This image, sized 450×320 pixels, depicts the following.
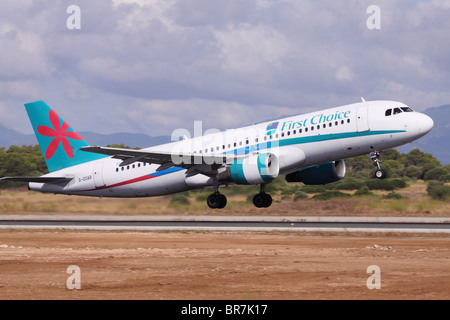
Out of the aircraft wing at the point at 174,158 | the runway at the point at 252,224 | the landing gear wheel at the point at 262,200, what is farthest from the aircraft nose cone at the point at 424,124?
the landing gear wheel at the point at 262,200

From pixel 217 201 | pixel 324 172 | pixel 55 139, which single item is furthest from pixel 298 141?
pixel 55 139

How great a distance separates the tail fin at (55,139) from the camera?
40094 mm

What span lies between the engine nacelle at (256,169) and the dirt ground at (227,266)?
6300 mm

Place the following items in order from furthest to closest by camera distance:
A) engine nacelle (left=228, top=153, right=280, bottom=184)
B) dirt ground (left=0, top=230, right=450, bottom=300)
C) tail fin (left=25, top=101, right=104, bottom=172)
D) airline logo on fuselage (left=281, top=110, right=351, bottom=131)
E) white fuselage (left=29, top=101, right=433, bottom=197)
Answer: tail fin (left=25, top=101, right=104, bottom=172) < engine nacelle (left=228, top=153, right=280, bottom=184) < airline logo on fuselage (left=281, top=110, right=351, bottom=131) < white fuselage (left=29, top=101, right=433, bottom=197) < dirt ground (left=0, top=230, right=450, bottom=300)

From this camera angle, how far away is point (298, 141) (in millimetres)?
32594

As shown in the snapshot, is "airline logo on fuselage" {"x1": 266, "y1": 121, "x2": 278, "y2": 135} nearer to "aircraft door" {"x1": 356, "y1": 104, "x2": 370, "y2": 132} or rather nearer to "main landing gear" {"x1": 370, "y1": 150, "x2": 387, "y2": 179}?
"aircraft door" {"x1": 356, "y1": 104, "x2": 370, "y2": 132}

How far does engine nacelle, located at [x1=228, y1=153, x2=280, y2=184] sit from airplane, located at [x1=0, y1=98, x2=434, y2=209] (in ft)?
0.16

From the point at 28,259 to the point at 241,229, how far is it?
12.2 m

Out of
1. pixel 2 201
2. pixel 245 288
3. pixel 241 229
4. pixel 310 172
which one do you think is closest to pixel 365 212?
pixel 310 172

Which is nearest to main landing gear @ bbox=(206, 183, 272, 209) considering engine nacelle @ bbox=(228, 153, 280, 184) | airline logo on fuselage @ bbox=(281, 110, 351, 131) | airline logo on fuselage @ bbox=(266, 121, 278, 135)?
engine nacelle @ bbox=(228, 153, 280, 184)

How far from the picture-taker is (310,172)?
1447 inches

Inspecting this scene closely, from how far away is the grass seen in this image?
39531 mm

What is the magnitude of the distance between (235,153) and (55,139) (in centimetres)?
1266
